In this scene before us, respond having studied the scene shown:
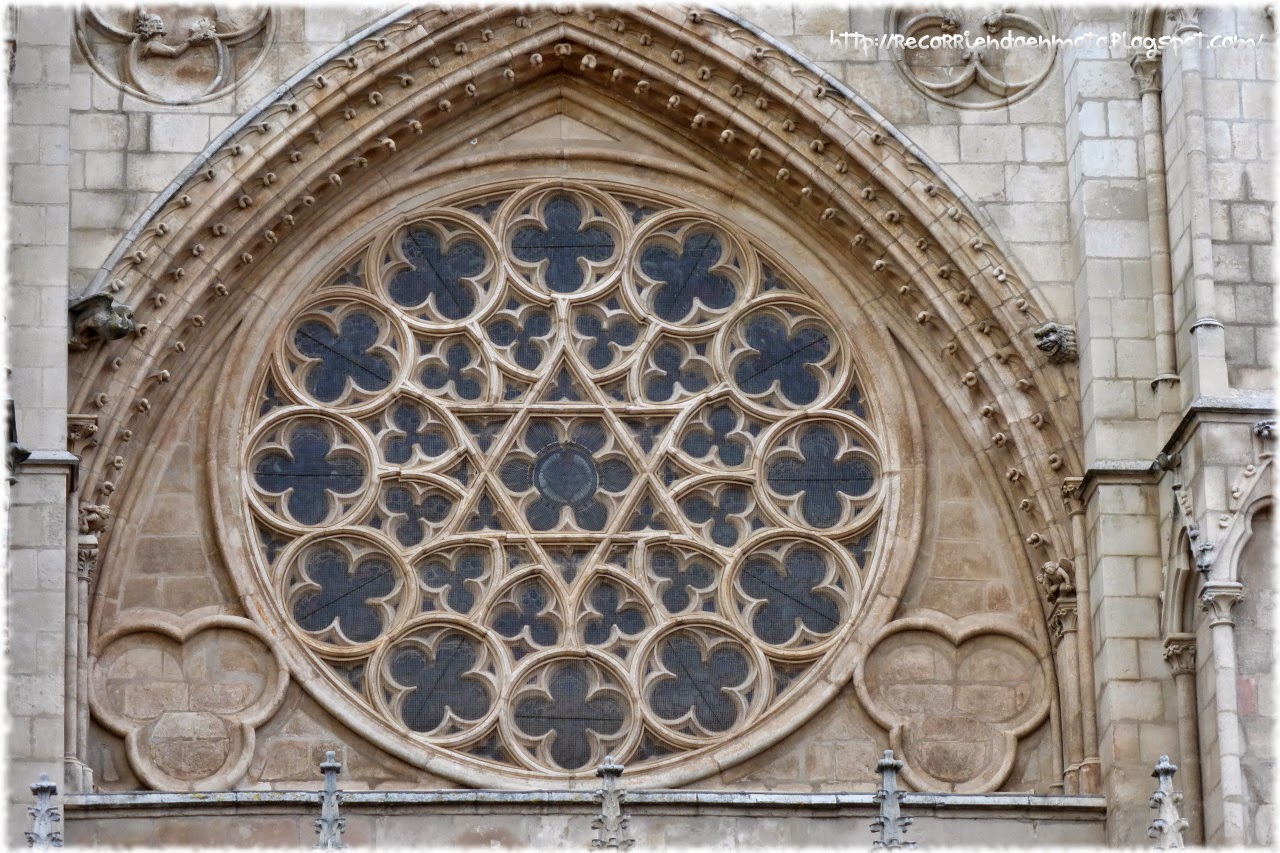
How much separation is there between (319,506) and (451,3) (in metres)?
3.01

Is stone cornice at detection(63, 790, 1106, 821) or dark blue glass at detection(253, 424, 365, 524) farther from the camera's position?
dark blue glass at detection(253, 424, 365, 524)

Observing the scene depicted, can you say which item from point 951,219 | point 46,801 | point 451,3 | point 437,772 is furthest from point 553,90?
point 46,801

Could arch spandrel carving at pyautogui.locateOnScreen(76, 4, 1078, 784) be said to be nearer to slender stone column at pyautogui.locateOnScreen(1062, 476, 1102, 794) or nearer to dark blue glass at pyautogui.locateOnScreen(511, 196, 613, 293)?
slender stone column at pyautogui.locateOnScreen(1062, 476, 1102, 794)

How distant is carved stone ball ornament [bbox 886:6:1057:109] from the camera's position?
71.9 feet

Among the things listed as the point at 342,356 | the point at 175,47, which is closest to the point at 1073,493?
the point at 342,356

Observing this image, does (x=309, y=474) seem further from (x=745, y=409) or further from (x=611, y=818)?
(x=611, y=818)

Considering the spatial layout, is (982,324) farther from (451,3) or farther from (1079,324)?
(451,3)

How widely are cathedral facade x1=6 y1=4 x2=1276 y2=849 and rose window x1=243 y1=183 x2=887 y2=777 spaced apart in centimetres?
3

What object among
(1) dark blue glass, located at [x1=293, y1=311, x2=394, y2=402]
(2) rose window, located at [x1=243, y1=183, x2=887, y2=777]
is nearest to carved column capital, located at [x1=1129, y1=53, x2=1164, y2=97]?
(2) rose window, located at [x1=243, y1=183, x2=887, y2=777]

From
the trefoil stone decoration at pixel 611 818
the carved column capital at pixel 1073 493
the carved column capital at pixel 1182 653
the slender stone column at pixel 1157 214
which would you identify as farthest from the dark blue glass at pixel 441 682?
the slender stone column at pixel 1157 214

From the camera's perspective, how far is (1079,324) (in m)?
21.2

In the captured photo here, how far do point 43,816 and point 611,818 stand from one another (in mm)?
2814

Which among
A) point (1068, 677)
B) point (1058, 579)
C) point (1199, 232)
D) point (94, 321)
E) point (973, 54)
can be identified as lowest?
point (1068, 677)

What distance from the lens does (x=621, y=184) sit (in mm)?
22203
